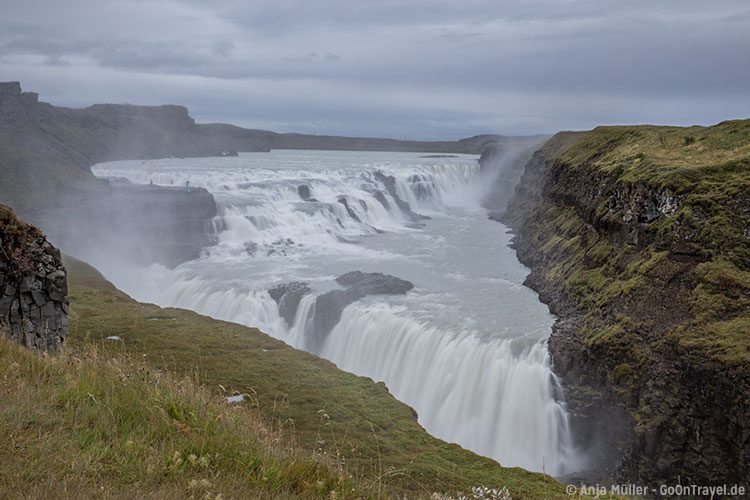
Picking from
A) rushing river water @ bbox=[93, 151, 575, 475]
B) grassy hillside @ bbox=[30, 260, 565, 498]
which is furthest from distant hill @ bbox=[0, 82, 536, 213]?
grassy hillside @ bbox=[30, 260, 565, 498]

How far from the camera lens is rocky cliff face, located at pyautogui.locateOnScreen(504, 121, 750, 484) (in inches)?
587

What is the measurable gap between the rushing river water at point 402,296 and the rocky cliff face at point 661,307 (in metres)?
1.38

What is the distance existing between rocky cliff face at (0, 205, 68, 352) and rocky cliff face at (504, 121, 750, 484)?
1413 centimetres

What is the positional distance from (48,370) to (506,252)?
36655 mm

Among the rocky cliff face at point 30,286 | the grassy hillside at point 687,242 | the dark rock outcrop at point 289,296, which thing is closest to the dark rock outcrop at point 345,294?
the dark rock outcrop at point 289,296

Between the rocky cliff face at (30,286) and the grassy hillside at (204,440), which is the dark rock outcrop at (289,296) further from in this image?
the rocky cliff face at (30,286)

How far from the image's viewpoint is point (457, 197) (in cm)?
7706

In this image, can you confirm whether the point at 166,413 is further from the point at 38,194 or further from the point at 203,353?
the point at 38,194

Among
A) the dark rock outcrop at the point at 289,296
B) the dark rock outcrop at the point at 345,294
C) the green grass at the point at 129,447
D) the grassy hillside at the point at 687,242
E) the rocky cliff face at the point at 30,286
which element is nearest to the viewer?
the green grass at the point at 129,447

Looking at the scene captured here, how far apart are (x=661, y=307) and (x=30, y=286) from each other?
17799 millimetres

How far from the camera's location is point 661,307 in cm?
1944

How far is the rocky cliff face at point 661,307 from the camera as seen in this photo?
48.9 ft

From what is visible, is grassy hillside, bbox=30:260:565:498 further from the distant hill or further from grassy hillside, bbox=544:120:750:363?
the distant hill

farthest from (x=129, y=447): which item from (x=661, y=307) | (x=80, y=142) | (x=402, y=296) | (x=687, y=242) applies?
(x=80, y=142)
